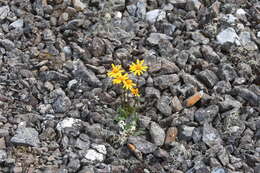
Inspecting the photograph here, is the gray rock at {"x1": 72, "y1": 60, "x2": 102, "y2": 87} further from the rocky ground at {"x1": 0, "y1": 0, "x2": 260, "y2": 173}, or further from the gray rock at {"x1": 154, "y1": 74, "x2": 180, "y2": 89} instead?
the gray rock at {"x1": 154, "y1": 74, "x2": 180, "y2": 89}

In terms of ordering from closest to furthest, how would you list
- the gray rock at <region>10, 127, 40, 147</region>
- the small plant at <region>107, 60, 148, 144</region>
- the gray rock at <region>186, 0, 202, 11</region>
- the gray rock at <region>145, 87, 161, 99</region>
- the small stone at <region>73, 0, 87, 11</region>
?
the gray rock at <region>10, 127, 40, 147</region> → the small plant at <region>107, 60, 148, 144</region> → the gray rock at <region>145, 87, 161, 99</region> → the small stone at <region>73, 0, 87, 11</region> → the gray rock at <region>186, 0, 202, 11</region>

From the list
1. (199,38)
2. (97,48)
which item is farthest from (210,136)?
(97,48)

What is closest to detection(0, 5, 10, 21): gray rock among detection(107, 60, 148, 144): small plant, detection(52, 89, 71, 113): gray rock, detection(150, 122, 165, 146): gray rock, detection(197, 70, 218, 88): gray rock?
detection(52, 89, 71, 113): gray rock

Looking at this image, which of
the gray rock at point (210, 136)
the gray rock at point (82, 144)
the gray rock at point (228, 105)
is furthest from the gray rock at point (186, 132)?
the gray rock at point (82, 144)

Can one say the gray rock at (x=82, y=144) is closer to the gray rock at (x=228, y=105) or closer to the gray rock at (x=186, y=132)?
the gray rock at (x=186, y=132)

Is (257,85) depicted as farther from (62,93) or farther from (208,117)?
(62,93)
